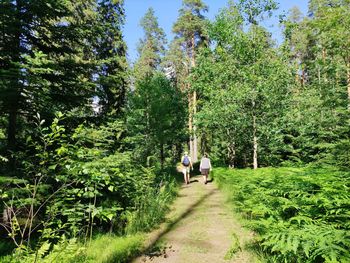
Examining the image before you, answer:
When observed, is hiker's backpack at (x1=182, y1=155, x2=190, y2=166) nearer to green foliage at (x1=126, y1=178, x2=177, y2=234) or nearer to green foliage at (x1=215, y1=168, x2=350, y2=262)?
green foliage at (x1=126, y1=178, x2=177, y2=234)

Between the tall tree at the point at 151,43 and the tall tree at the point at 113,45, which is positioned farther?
the tall tree at the point at 151,43

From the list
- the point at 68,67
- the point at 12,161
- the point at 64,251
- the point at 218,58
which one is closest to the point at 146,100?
the point at 218,58

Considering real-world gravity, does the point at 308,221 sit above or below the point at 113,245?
above

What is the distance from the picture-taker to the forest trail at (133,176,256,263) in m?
6.63

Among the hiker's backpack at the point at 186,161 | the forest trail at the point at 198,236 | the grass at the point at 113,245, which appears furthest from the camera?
the hiker's backpack at the point at 186,161

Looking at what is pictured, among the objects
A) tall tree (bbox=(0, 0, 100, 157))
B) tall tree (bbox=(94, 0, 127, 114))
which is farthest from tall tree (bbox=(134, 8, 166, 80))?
tall tree (bbox=(0, 0, 100, 157))

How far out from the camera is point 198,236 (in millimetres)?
8125

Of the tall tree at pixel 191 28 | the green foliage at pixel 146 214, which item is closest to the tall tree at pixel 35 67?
the green foliage at pixel 146 214

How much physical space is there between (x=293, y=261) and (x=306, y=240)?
88 centimetres

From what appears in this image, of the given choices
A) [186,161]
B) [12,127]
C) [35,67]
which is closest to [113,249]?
[12,127]

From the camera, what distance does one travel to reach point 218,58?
1770cm

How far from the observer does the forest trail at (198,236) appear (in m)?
6.63

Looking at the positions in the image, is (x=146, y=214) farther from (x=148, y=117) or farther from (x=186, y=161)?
(x=148, y=117)

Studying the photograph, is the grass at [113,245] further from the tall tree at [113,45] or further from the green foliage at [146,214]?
the tall tree at [113,45]
